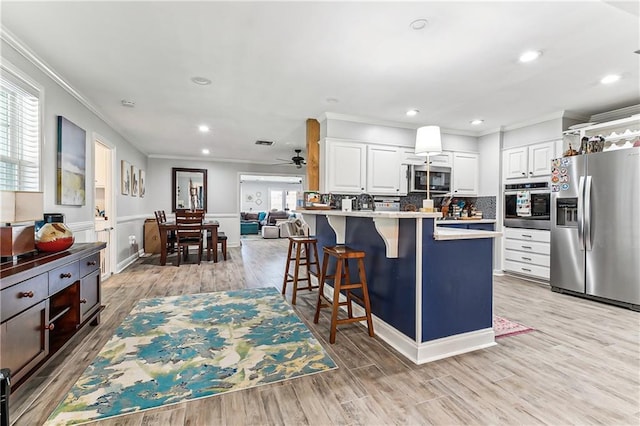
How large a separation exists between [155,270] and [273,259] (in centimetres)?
218

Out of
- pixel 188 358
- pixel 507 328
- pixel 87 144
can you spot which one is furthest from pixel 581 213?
pixel 87 144

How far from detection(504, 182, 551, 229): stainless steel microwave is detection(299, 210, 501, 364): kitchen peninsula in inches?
101

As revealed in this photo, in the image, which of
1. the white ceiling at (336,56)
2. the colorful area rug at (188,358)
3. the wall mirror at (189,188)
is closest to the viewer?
the colorful area rug at (188,358)

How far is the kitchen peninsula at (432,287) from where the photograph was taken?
7.09 feet

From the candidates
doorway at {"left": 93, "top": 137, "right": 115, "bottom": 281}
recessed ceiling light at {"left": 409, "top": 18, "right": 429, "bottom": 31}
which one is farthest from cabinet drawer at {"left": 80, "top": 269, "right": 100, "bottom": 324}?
recessed ceiling light at {"left": 409, "top": 18, "right": 429, "bottom": 31}

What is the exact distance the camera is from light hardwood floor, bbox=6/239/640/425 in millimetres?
1565

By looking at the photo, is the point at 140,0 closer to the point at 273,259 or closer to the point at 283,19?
the point at 283,19

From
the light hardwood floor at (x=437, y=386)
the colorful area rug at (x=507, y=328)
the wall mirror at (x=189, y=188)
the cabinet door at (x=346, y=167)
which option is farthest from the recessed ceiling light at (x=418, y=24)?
the wall mirror at (x=189, y=188)

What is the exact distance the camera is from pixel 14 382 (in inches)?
62.4

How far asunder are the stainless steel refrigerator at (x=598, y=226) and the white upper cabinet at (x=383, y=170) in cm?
201

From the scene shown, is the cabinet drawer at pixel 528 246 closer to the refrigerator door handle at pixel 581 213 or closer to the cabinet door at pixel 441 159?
the refrigerator door handle at pixel 581 213

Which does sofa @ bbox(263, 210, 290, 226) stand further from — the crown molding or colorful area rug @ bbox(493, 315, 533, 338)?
colorful area rug @ bbox(493, 315, 533, 338)

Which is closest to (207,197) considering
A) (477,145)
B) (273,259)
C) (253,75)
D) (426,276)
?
(273,259)

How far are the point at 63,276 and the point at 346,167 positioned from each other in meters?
3.21
